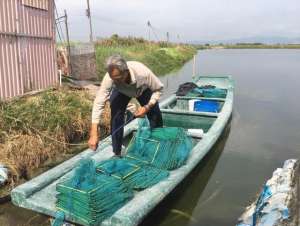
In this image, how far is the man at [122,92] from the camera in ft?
12.8

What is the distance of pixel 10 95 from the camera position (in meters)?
7.80

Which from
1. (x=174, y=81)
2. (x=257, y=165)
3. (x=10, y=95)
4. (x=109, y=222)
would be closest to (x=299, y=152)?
(x=257, y=165)

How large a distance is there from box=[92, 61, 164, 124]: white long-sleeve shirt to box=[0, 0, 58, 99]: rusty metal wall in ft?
13.7

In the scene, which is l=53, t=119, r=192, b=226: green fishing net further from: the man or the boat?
the man

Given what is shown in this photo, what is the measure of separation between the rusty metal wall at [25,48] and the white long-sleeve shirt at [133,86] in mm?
4179

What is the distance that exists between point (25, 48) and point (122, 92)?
15.8 ft

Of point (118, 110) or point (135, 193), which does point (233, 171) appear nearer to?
point (118, 110)

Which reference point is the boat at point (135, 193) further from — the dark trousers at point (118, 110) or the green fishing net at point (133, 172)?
the dark trousers at point (118, 110)

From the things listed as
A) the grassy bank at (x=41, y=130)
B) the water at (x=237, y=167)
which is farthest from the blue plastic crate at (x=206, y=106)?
the grassy bank at (x=41, y=130)

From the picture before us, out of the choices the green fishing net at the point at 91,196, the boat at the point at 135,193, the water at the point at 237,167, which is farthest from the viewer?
the water at the point at 237,167

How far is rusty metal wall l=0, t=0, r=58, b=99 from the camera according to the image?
24.9 feet

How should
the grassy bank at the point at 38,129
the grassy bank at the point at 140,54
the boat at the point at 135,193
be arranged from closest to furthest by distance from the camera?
the boat at the point at 135,193, the grassy bank at the point at 38,129, the grassy bank at the point at 140,54

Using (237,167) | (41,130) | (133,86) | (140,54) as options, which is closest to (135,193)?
(133,86)

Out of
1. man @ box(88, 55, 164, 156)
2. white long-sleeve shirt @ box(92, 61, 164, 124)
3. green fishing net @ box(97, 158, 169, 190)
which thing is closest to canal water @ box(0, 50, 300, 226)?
green fishing net @ box(97, 158, 169, 190)
